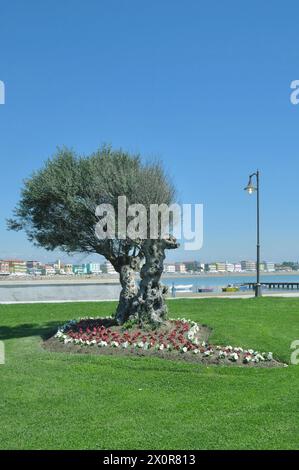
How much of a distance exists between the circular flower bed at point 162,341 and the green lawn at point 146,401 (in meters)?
0.53

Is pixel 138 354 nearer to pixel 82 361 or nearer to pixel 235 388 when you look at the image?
pixel 82 361

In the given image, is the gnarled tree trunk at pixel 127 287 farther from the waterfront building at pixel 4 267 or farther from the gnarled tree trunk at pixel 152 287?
the waterfront building at pixel 4 267

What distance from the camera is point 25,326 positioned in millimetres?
16719

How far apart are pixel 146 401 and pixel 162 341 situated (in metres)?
4.13

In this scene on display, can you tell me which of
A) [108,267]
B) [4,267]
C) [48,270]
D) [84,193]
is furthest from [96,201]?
[48,270]

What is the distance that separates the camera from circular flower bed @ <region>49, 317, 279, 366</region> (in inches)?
422

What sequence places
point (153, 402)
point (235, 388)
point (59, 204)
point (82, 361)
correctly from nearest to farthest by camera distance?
point (153, 402)
point (235, 388)
point (82, 361)
point (59, 204)

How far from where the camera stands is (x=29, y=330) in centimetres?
1578

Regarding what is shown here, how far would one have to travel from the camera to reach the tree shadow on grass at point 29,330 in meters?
14.6

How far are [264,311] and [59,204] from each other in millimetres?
8241

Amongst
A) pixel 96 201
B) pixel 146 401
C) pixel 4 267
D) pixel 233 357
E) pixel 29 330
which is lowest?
pixel 4 267

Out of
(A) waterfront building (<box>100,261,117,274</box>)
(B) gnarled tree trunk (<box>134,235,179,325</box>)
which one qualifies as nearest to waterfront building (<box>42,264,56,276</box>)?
(A) waterfront building (<box>100,261,117,274</box>)

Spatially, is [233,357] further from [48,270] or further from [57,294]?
[48,270]
